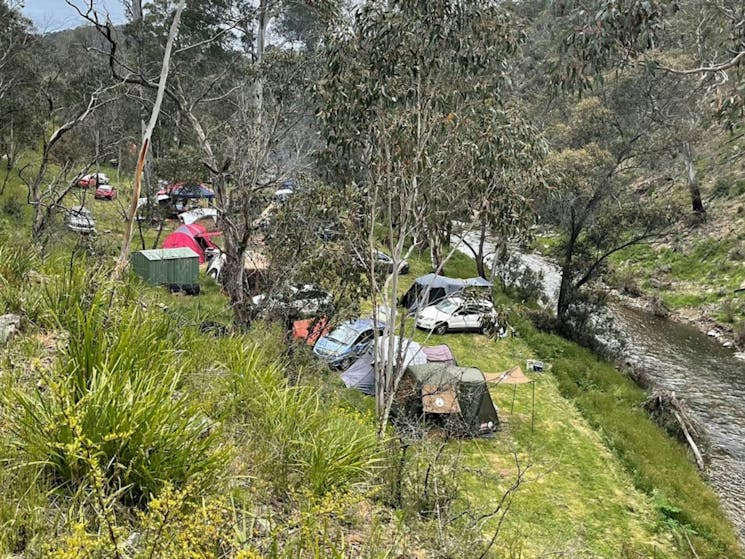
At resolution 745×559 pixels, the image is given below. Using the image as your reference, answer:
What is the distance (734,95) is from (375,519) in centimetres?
661

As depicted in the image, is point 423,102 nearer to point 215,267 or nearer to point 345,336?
point 345,336

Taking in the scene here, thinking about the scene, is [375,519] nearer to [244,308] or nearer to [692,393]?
[244,308]

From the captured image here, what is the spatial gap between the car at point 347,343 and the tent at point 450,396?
2.61 m

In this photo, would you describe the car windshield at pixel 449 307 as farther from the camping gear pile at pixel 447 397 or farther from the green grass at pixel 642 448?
the camping gear pile at pixel 447 397

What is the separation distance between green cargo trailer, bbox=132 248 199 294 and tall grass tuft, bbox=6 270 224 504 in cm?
1478

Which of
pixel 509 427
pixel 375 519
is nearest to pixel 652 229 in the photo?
pixel 509 427

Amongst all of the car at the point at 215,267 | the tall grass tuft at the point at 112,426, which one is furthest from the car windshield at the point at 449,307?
the tall grass tuft at the point at 112,426

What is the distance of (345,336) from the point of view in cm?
1452

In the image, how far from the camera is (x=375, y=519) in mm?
3977

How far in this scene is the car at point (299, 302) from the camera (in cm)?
1044

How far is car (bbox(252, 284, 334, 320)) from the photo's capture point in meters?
10.4

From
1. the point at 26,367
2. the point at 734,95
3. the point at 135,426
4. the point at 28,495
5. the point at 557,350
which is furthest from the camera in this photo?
the point at 557,350

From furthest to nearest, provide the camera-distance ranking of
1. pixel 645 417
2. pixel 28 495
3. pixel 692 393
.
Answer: pixel 692 393
pixel 645 417
pixel 28 495

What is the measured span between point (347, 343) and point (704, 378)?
10442 mm
